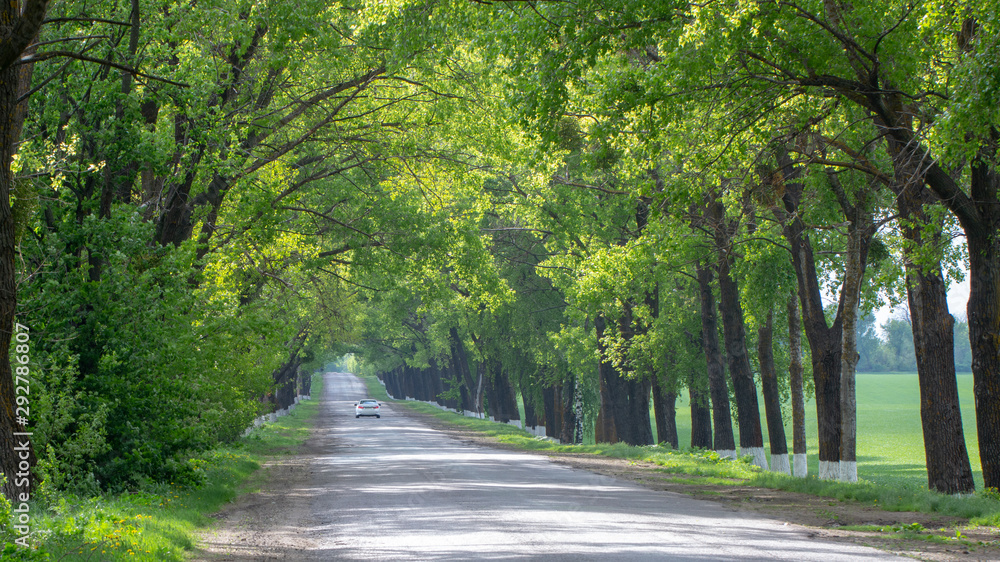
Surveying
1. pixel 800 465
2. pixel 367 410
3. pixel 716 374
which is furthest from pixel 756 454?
pixel 367 410

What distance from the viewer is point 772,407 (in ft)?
78.3

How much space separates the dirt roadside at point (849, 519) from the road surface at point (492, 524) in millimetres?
493

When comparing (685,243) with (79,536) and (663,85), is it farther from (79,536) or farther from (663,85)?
(79,536)

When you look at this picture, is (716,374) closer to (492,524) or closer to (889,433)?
(492,524)

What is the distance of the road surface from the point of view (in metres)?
8.91

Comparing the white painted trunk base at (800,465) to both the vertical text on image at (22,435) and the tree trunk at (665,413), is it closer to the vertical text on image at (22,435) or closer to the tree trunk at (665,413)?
the tree trunk at (665,413)

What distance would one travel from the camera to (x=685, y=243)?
17.2 m

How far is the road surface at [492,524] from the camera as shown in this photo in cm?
891

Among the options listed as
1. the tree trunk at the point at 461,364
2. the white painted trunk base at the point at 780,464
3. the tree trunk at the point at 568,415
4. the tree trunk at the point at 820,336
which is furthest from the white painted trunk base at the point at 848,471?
the tree trunk at the point at 461,364

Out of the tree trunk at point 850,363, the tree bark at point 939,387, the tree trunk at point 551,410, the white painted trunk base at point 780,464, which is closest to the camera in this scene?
the tree bark at point 939,387

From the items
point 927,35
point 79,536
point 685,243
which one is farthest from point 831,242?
point 79,536

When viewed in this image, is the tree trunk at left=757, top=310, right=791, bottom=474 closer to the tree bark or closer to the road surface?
the road surface

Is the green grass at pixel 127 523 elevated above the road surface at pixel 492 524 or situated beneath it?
elevated above

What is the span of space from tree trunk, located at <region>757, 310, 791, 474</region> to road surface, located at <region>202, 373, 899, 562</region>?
19.9ft
